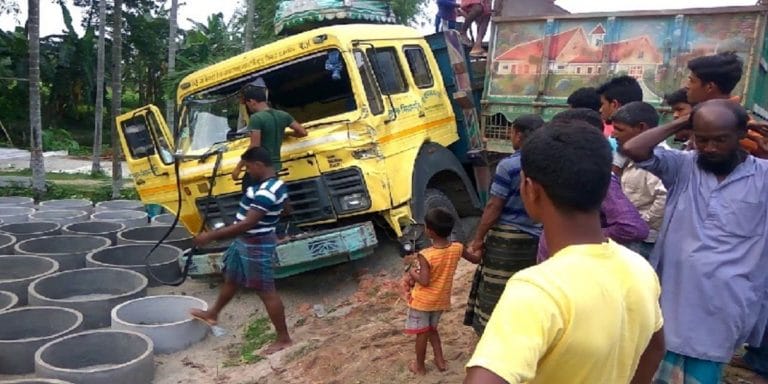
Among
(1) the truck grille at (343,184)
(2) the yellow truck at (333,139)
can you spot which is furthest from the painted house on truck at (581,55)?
(1) the truck grille at (343,184)

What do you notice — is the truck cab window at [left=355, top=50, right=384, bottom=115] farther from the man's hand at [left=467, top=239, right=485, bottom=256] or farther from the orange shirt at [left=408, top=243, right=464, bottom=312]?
the man's hand at [left=467, top=239, right=485, bottom=256]

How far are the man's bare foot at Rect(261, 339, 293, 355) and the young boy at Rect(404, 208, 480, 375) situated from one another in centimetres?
141

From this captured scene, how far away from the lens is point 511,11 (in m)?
6.75

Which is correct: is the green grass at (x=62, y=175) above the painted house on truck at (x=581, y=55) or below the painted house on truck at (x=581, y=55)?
below

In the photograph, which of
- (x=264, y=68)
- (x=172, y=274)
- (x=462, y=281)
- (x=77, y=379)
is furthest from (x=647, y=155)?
(x=172, y=274)

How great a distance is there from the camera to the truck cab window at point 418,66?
6.33m

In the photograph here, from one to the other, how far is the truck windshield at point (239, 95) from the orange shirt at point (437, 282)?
7.90 feet

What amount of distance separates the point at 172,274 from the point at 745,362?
5.23 meters

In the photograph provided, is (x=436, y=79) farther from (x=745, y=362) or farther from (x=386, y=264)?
(x=745, y=362)

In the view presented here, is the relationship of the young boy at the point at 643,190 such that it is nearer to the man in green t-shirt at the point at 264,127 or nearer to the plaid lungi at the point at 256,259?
the plaid lungi at the point at 256,259

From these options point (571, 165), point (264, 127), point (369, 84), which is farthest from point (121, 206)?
point (571, 165)

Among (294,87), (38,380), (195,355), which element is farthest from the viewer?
(294,87)

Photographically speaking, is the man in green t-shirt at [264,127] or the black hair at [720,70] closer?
the black hair at [720,70]

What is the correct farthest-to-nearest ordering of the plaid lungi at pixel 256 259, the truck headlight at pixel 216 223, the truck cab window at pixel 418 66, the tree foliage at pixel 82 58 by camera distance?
the tree foliage at pixel 82 58
the truck cab window at pixel 418 66
the truck headlight at pixel 216 223
the plaid lungi at pixel 256 259
